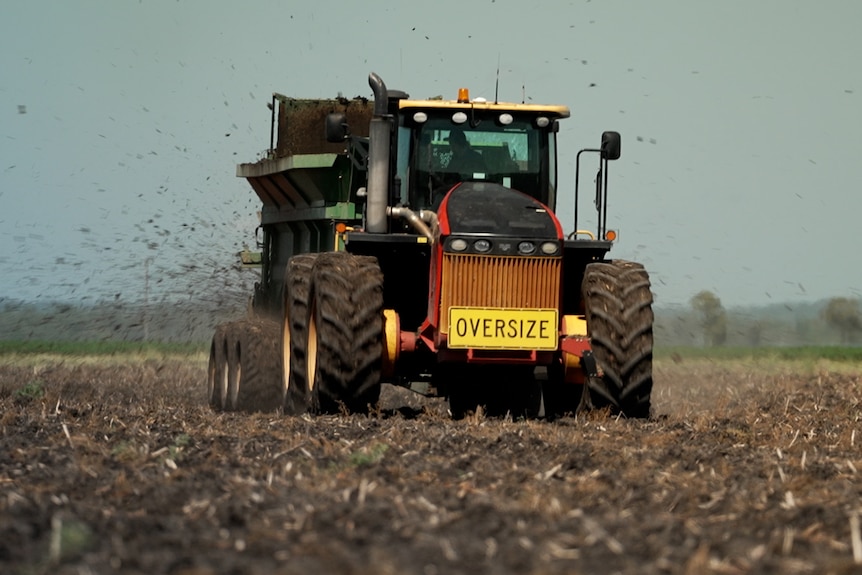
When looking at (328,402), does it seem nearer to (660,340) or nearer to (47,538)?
(47,538)

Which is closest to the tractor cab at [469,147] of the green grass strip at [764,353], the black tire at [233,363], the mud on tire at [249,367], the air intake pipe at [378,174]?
the air intake pipe at [378,174]

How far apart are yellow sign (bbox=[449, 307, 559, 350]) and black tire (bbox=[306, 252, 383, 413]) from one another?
616 mm

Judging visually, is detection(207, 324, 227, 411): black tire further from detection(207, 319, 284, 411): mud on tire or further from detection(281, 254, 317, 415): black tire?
detection(281, 254, 317, 415): black tire

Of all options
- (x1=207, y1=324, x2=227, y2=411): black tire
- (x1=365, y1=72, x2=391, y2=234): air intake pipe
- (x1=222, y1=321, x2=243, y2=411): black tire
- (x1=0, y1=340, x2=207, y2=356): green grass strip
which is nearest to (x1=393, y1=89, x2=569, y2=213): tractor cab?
(x1=365, y1=72, x2=391, y2=234): air intake pipe

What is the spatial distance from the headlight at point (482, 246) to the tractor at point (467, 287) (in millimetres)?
17

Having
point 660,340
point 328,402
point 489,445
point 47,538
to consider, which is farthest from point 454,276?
point 660,340

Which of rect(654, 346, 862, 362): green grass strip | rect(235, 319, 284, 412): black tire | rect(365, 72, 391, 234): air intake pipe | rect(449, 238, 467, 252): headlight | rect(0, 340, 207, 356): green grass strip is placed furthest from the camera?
rect(654, 346, 862, 362): green grass strip

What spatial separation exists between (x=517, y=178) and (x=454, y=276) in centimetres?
147

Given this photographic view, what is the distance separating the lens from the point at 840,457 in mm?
9195

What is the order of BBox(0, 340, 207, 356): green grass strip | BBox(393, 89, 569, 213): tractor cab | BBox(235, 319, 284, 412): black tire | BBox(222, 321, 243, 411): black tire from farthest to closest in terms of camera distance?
BBox(0, 340, 207, 356): green grass strip → BBox(222, 321, 243, 411): black tire → BBox(235, 319, 284, 412): black tire → BBox(393, 89, 569, 213): tractor cab

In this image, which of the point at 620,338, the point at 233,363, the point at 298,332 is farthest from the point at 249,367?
the point at 620,338

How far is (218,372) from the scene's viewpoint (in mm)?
16844

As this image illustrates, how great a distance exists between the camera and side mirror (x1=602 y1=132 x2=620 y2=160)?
41.2 ft

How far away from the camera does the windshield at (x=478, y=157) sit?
12383 mm
